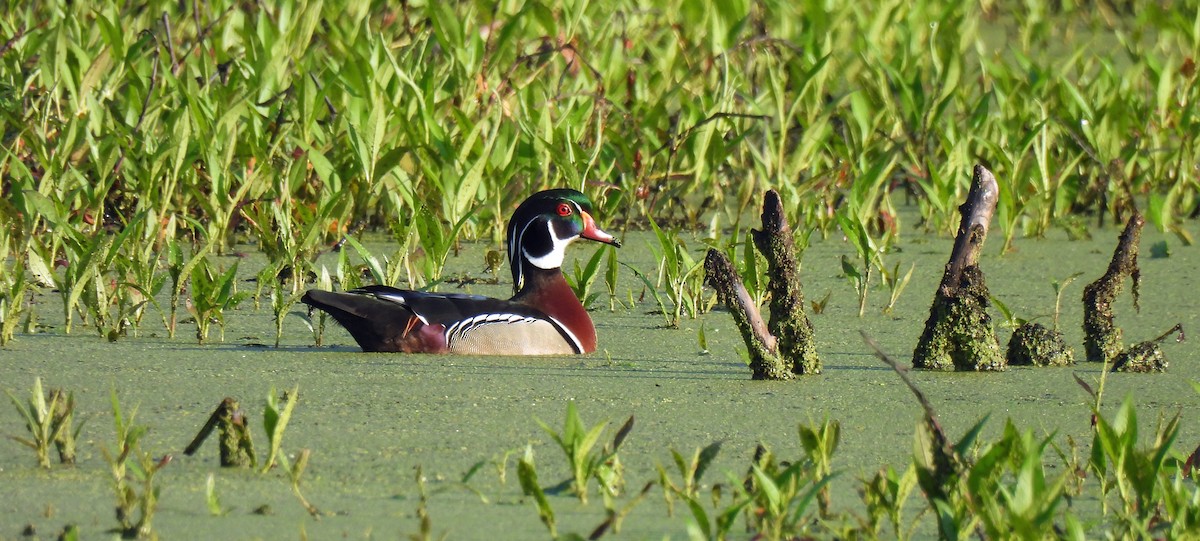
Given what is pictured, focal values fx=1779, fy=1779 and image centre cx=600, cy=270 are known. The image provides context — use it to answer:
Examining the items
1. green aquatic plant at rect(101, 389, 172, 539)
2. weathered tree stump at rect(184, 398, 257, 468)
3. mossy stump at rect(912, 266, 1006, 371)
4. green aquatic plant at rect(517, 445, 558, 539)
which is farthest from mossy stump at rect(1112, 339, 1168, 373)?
green aquatic plant at rect(101, 389, 172, 539)

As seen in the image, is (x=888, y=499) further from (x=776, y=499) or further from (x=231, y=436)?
(x=231, y=436)

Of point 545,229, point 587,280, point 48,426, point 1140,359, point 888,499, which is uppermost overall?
point 545,229

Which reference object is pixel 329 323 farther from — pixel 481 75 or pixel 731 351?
pixel 481 75

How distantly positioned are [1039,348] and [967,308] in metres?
0.29

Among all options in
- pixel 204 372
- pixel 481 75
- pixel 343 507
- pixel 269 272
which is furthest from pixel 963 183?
pixel 343 507

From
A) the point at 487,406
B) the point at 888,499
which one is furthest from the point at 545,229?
the point at 888,499

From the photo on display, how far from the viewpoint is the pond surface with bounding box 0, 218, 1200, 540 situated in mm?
3043

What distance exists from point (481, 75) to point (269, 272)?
2164mm

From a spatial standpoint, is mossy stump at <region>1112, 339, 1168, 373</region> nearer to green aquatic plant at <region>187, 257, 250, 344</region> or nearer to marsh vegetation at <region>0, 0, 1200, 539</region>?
marsh vegetation at <region>0, 0, 1200, 539</region>

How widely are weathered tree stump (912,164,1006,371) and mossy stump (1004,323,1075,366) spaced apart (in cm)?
12

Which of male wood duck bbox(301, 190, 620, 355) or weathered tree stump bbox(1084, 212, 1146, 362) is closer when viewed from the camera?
weathered tree stump bbox(1084, 212, 1146, 362)

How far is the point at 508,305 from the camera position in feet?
15.9

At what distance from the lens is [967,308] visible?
4273 mm

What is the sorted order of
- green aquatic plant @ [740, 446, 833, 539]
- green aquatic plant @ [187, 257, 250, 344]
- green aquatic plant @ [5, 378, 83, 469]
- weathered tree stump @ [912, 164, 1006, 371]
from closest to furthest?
green aquatic plant @ [740, 446, 833, 539] → green aquatic plant @ [5, 378, 83, 469] → weathered tree stump @ [912, 164, 1006, 371] → green aquatic plant @ [187, 257, 250, 344]
